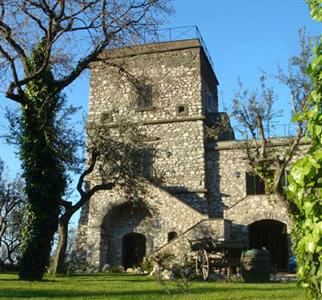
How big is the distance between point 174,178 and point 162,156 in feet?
4.77

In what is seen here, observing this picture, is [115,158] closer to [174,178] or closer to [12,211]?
[174,178]

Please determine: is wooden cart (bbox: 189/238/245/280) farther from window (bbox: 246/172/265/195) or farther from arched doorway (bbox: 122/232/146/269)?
arched doorway (bbox: 122/232/146/269)

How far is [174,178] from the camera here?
25.7 m

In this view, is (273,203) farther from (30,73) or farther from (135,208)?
(30,73)

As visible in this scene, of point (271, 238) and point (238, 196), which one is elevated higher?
point (238, 196)

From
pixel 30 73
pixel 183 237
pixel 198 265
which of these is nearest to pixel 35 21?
pixel 30 73

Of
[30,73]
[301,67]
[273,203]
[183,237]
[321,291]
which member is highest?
[301,67]

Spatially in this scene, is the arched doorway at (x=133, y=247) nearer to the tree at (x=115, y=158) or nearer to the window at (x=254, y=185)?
the tree at (x=115, y=158)

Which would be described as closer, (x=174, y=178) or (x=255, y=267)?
(x=255, y=267)

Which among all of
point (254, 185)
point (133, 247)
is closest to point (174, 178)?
point (254, 185)

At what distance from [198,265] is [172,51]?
1456cm

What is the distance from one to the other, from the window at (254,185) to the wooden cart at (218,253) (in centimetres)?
752

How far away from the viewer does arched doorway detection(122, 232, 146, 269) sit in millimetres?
26141

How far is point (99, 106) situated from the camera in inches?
1123
